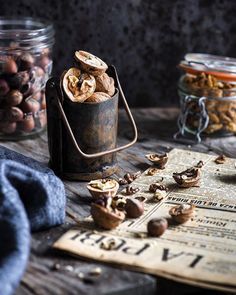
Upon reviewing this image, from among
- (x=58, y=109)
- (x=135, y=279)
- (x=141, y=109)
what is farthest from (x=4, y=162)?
(x=141, y=109)

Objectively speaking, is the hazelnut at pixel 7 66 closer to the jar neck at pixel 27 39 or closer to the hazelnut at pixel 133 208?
the jar neck at pixel 27 39

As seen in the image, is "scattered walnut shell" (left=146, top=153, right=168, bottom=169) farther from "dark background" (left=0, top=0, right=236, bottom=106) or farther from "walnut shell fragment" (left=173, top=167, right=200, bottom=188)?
"dark background" (left=0, top=0, right=236, bottom=106)

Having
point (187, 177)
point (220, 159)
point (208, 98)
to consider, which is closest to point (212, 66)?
point (208, 98)

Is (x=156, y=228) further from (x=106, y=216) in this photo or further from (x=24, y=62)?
(x=24, y=62)

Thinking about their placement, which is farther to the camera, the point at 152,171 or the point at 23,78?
the point at 23,78

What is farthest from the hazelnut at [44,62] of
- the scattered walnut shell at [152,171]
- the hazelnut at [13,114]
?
the scattered walnut shell at [152,171]

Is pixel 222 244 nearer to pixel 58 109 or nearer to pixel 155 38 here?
pixel 58 109

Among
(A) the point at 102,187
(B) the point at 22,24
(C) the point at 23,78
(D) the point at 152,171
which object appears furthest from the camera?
(B) the point at 22,24
